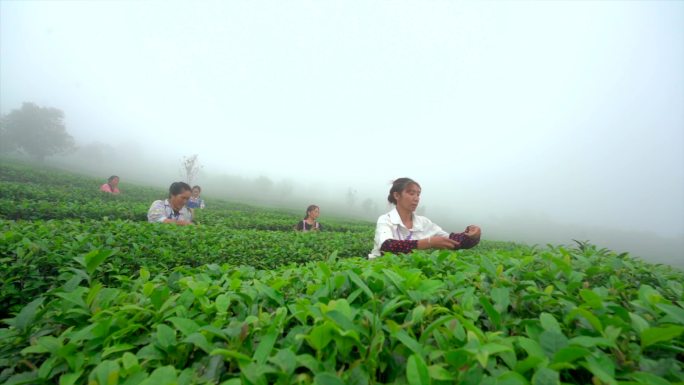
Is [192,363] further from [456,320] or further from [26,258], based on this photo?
[26,258]

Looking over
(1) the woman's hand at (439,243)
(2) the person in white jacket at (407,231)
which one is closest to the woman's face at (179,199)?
(2) the person in white jacket at (407,231)

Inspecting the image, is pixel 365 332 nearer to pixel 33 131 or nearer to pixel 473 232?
pixel 473 232

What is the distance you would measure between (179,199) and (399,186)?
5.09 metres

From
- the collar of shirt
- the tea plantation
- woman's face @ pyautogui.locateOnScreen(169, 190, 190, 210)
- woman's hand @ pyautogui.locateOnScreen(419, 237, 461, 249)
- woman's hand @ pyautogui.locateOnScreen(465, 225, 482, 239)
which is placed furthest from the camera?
woman's face @ pyautogui.locateOnScreen(169, 190, 190, 210)

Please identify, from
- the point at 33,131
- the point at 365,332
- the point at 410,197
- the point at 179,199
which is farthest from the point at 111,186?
the point at 33,131

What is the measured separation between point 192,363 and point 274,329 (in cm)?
32

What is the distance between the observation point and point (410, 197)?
12.9 feet

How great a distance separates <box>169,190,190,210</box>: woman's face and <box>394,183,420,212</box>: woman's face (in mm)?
4975

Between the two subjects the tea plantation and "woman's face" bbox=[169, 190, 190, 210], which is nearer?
the tea plantation

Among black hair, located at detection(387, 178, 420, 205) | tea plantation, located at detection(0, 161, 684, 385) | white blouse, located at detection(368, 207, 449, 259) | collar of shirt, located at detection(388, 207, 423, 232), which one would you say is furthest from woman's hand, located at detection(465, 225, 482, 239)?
tea plantation, located at detection(0, 161, 684, 385)

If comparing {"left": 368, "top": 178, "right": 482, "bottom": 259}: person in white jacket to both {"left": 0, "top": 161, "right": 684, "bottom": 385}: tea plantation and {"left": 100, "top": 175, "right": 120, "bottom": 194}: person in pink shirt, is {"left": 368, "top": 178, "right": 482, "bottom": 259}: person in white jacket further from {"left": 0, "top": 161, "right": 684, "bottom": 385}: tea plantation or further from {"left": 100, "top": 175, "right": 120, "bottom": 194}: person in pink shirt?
{"left": 100, "top": 175, "right": 120, "bottom": 194}: person in pink shirt

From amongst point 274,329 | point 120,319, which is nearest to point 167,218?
point 120,319

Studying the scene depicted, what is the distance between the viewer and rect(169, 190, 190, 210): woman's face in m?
6.70

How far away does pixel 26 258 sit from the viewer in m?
2.91
